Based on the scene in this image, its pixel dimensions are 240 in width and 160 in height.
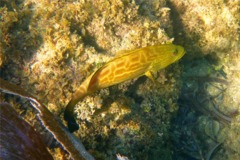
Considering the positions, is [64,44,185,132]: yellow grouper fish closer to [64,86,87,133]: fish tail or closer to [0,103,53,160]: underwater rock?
[64,86,87,133]: fish tail

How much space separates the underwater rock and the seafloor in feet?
1.26

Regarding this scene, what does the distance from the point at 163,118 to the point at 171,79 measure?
0.82 m

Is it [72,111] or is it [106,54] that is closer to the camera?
[72,111]

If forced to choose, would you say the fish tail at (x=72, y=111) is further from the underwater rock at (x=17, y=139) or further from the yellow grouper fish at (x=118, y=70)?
the underwater rock at (x=17, y=139)

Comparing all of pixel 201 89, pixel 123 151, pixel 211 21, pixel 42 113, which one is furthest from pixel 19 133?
pixel 201 89

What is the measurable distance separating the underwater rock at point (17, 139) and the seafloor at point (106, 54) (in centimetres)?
38

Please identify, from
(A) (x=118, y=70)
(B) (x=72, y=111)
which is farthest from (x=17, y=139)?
(A) (x=118, y=70)

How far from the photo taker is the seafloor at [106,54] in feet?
11.9

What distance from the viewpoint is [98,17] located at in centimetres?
400

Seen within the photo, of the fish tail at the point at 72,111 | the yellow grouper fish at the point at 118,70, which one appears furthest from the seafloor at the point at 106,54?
the yellow grouper fish at the point at 118,70

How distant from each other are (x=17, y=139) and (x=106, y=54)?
6.84 feet

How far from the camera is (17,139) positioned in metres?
2.27

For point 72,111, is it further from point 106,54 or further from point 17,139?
point 106,54

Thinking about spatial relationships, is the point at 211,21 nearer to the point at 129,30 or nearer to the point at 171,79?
the point at 171,79
